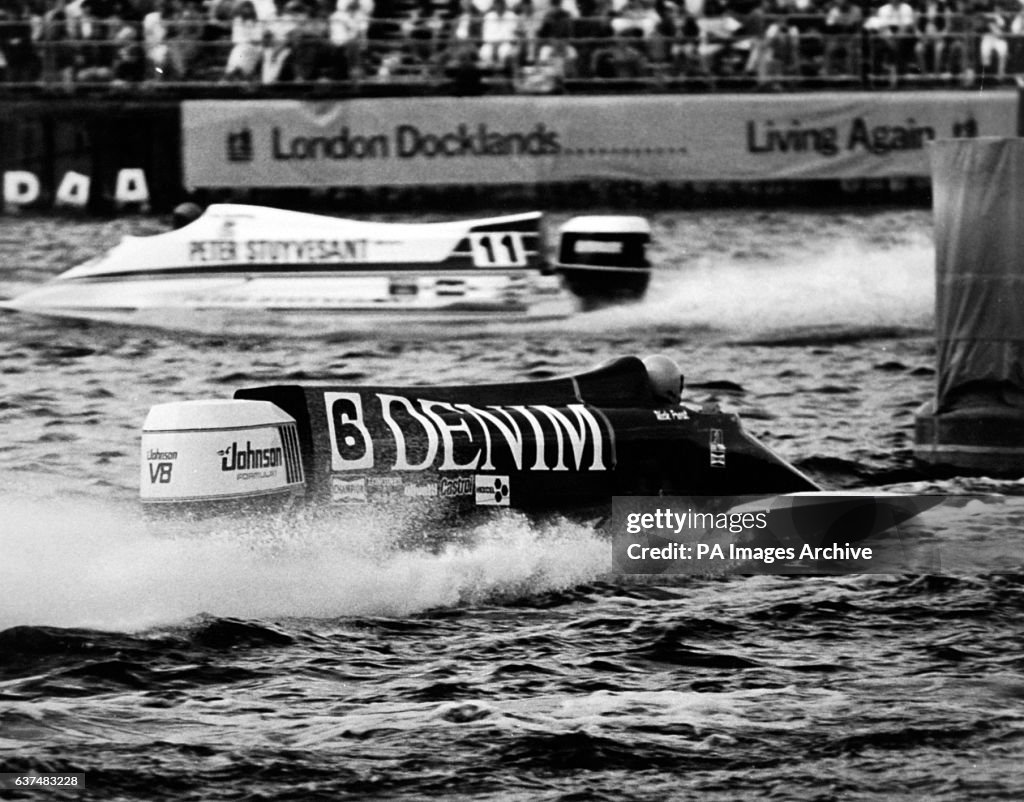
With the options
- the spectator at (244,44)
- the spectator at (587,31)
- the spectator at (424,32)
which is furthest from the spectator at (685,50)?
the spectator at (244,44)

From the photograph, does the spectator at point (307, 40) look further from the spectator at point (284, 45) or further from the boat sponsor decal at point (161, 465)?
the boat sponsor decal at point (161, 465)

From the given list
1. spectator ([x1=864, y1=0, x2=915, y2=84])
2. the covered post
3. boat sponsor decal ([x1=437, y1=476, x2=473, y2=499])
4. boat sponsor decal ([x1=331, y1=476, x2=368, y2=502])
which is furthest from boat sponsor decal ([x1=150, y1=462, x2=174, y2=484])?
spectator ([x1=864, y1=0, x2=915, y2=84])

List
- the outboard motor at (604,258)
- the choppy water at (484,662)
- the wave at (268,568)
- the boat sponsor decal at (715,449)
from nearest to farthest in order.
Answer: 1. the choppy water at (484,662)
2. the wave at (268,568)
3. the boat sponsor decal at (715,449)
4. the outboard motor at (604,258)

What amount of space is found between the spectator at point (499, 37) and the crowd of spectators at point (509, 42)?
1 cm

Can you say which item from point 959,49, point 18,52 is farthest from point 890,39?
point 18,52

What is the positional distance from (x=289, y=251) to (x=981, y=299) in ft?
18.9

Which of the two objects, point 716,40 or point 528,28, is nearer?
point 528,28

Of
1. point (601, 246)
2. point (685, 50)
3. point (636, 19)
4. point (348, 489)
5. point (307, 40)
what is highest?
point (636, 19)

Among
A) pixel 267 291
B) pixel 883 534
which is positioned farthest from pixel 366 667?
pixel 267 291

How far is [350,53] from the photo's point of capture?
591 inches

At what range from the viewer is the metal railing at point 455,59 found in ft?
48.6

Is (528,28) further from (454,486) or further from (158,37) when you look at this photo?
(454,486)

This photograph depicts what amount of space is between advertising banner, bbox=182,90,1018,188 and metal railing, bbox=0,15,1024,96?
0.15 meters

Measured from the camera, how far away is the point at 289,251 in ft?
46.8
